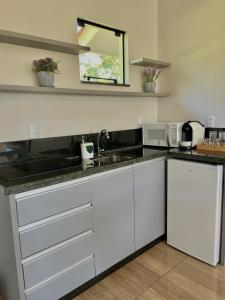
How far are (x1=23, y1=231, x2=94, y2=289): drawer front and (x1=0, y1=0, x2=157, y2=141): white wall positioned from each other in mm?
938

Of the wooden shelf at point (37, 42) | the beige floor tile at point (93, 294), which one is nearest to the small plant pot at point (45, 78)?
the wooden shelf at point (37, 42)

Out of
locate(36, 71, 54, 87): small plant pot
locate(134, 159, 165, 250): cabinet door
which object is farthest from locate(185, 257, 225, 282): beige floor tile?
locate(36, 71, 54, 87): small plant pot

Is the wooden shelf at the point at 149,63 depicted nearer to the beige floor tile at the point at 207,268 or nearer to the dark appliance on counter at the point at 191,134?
the dark appliance on counter at the point at 191,134

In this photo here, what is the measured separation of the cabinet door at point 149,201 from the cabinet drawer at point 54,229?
533mm

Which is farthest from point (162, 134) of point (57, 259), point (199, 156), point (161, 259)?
point (57, 259)

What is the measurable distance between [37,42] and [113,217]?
1.46 m

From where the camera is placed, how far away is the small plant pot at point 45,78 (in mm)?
1863

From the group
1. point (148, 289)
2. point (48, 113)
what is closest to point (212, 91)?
point (48, 113)

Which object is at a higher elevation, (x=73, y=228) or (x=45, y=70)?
(x=45, y=70)

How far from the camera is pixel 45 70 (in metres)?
1.87

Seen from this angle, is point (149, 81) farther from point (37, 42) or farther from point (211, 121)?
point (37, 42)

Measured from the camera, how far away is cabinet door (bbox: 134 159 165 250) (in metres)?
2.04

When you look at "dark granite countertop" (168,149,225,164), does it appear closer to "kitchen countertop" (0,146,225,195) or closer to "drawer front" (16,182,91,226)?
"kitchen countertop" (0,146,225,195)

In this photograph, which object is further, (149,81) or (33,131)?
(149,81)
